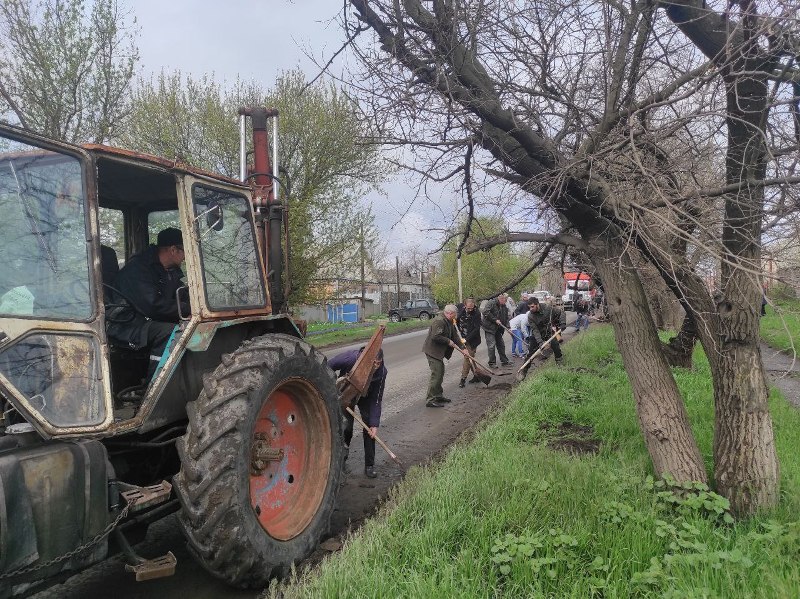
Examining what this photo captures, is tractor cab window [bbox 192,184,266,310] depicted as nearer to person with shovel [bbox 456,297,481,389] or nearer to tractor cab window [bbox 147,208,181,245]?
tractor cab window [bbox 147,208,181,245]

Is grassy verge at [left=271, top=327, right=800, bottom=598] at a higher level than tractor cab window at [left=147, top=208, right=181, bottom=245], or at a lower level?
lower

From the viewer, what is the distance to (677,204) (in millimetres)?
3834

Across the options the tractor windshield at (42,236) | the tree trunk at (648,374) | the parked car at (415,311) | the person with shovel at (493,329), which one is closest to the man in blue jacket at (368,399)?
the tree trunk at (648,374)

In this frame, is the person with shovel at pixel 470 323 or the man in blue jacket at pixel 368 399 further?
the person with shovel at pixel 470 323

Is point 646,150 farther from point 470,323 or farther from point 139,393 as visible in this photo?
point 470,323

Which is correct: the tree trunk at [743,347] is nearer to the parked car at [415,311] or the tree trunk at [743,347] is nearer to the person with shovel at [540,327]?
the person with shovel at [540,327]

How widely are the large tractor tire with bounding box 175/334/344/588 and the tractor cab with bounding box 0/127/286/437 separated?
14.3 inches

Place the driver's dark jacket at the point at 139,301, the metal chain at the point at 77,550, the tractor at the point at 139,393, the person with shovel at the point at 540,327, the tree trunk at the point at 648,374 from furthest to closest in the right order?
1. the person with shovel at the point at 540,327
2. the tree trunk at the point at 648,374
3. the driver's dark jacket at the point at 139,301
4. the tractor at the point at 139,393
5. the metal chain at the point at 77,550

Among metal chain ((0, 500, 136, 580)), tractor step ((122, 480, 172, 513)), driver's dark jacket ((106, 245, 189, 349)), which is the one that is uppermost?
driver's dark jacket ((106, 245, 189, 349))

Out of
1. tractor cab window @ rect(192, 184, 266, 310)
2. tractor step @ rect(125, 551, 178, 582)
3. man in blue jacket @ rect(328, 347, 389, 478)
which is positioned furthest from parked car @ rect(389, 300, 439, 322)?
tractor step @ rect(125, 551, 178, 582)

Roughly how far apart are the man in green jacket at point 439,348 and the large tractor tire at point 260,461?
4918 mm

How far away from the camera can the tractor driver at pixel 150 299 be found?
352cm

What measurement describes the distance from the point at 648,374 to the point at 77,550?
387 cm

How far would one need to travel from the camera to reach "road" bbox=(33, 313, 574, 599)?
327cm
